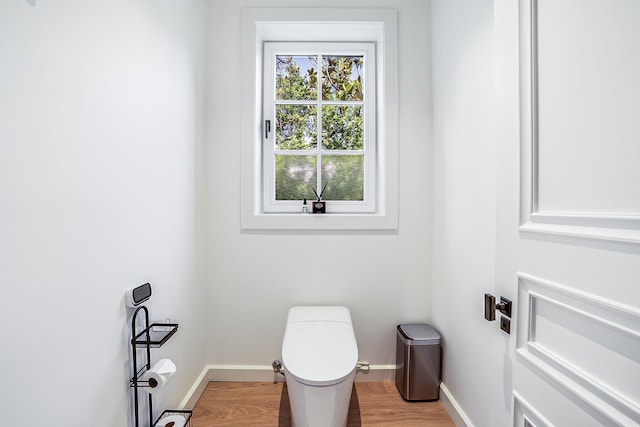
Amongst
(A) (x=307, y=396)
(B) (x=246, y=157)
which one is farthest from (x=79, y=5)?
(A) (x=307, y=396)

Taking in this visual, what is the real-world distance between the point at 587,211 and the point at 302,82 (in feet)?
5.90

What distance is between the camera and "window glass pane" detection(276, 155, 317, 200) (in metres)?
2.03

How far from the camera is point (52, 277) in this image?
2.47ft

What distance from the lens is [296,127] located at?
2041 millimetres

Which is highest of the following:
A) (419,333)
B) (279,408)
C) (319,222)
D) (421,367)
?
(319,222)

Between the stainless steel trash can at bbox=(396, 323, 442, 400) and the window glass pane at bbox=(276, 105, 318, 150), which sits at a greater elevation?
the window glass pane at bbox=(276, 105, 318, 150)

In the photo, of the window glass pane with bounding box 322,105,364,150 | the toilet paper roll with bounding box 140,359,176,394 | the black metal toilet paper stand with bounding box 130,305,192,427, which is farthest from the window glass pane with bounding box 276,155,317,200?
the toilet paper roll with bounding box 140,359,176,394

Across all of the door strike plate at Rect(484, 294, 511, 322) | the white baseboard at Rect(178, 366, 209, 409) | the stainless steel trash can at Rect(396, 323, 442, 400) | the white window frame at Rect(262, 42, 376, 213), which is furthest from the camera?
the white window frame at Rect(262, 42, 376, 213)

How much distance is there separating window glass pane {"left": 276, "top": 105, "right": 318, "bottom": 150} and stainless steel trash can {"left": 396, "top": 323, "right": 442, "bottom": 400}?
1.35 metres

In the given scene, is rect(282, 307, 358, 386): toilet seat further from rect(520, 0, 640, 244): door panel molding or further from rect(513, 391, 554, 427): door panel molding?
rect(520, 0, 640, 244): door panel molding

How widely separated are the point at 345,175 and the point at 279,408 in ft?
4.63

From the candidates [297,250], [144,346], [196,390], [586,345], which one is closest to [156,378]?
[144,346]

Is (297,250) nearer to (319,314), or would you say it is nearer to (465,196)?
(319,314)

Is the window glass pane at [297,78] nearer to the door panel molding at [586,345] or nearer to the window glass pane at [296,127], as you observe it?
the window glass pane at [296,127]
